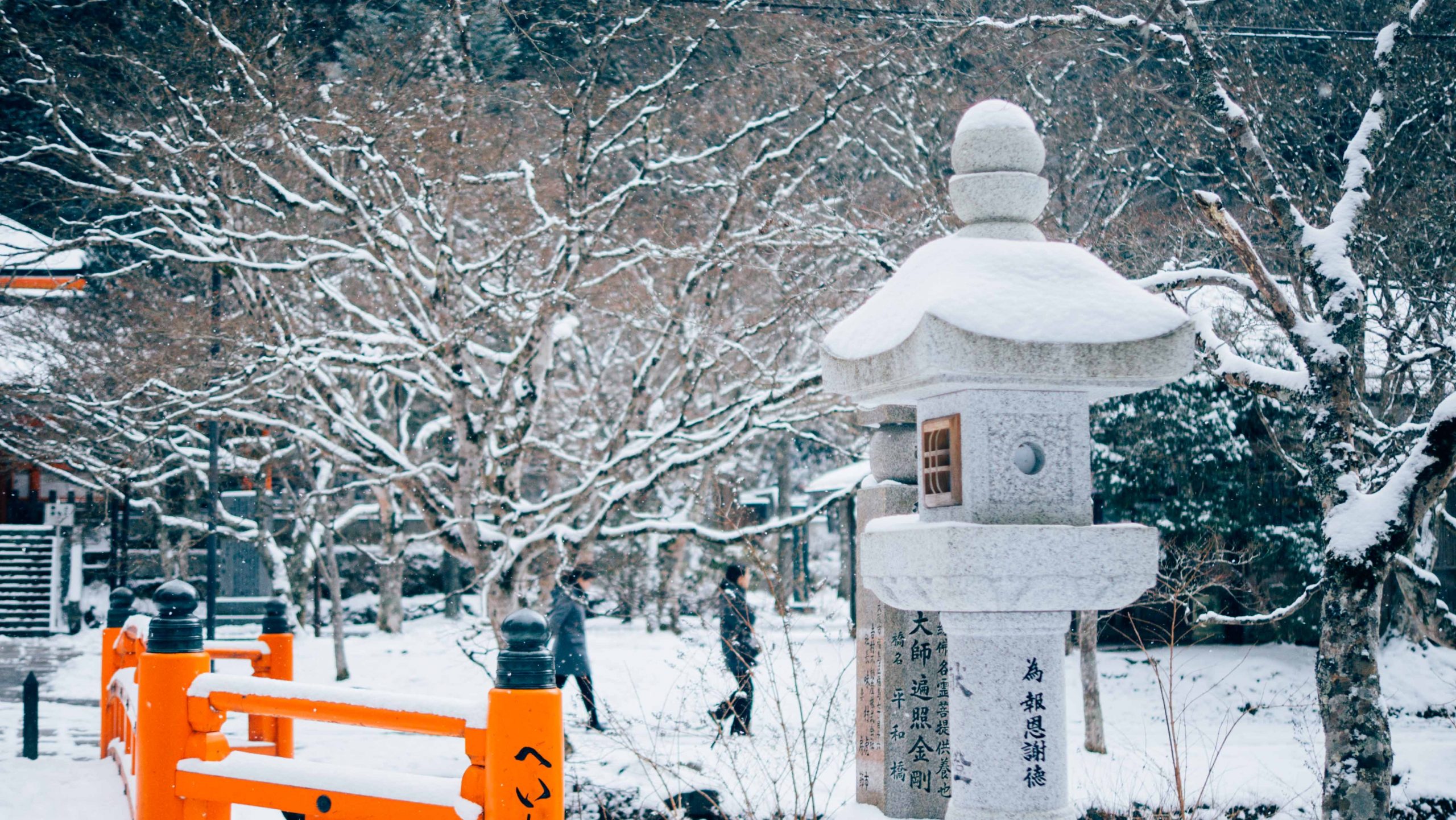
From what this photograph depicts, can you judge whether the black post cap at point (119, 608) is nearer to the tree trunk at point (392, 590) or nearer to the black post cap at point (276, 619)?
the black post cap at point (276, 619)

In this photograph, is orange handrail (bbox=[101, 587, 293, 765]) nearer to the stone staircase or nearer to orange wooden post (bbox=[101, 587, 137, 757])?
orange wooden post (bbox=[101, 587, 137, 757])

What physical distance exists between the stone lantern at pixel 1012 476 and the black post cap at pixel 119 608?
6836 millimetres

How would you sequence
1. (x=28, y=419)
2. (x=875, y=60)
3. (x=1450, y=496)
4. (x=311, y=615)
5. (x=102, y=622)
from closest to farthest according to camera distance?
(x=875, y=60), (x=1450, y=496), (x=28, y=419), (x=102, y=622), (x=311, y=615)

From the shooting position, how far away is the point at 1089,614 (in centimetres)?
1286

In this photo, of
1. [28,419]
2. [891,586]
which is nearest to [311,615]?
[28,419]

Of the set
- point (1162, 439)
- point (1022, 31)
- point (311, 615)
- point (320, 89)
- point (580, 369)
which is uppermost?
point (1022, 31)

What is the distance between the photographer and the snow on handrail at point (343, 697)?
3863 mm

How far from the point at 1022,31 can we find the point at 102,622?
2188cm

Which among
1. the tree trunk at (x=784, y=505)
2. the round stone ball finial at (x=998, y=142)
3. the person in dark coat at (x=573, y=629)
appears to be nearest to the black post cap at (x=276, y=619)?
the person in dark coat at (x=573, y=629)

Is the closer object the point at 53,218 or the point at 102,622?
the point at 53,218

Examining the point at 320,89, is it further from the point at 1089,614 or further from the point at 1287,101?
the point at 1287,101

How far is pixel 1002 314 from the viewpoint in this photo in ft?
16.9

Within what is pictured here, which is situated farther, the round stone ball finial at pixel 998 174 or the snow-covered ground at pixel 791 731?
the snow-covered ground at pixel 791 731

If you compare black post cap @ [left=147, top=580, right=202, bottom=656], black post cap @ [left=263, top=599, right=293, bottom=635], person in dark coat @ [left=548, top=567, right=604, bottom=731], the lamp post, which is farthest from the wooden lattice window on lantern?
the lamp post
